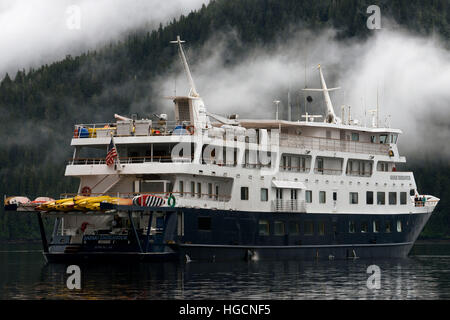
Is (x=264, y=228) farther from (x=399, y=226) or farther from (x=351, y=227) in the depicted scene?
(x=399, y=226)

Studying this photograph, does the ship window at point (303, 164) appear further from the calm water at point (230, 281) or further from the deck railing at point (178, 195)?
the deck railing at point (178, 195)

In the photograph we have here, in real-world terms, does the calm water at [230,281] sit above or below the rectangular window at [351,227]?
below

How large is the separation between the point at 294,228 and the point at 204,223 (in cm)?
654

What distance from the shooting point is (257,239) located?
163ft

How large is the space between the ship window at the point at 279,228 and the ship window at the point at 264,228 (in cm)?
→ 54

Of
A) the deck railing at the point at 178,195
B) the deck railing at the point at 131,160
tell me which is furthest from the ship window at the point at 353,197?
the deck railing at the point at 131,160

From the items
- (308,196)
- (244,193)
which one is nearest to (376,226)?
(308,196)

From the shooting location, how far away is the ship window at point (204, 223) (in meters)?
46.9

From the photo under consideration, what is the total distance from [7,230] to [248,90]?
6664cm

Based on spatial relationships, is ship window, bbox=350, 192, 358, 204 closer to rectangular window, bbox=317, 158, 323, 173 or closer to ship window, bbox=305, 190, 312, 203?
rectangular window, bbox=317, 158, 323, 173

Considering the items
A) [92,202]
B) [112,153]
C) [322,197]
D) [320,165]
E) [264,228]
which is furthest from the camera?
[320,165]

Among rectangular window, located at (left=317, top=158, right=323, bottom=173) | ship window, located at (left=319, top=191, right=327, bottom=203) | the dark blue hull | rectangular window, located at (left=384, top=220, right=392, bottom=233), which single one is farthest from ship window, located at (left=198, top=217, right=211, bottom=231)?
rectangular window, located at (left=384, top=220, right=392, bottom=233)
